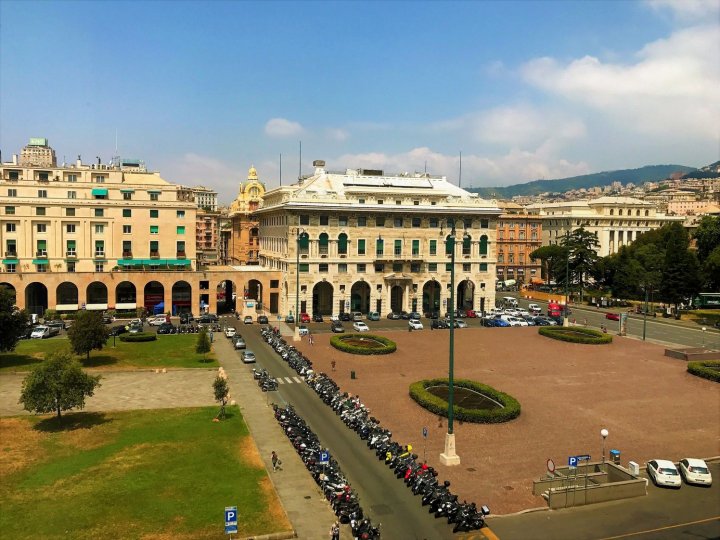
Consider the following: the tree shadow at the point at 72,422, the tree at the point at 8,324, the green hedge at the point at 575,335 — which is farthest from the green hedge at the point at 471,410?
the tree at the point at 8,324

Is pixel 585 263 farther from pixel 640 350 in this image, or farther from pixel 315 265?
pixel 315 265

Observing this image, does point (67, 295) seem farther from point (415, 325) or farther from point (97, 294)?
point (415, 325)

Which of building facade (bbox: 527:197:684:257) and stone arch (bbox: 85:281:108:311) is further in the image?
building facade (bbox: 527:197:684:257)

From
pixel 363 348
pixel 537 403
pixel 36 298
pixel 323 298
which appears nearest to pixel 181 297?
pixel 36 298

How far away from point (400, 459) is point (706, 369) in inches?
1496

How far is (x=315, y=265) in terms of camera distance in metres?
89.2

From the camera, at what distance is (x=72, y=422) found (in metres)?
41.0

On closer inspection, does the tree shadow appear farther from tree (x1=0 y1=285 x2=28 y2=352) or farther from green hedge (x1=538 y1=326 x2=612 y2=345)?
green hedge (x1=538 y1=326 x2=612 y2=345)

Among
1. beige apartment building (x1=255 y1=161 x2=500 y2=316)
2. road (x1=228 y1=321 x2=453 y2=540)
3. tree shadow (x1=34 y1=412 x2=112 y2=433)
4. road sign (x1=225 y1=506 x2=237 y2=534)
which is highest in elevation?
beige apartment building (x1=255 y1=161 x2=500 y2=316)

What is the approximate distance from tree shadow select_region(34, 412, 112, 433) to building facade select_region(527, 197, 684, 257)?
414ft

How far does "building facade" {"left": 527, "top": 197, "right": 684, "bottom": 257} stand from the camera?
5842 inches

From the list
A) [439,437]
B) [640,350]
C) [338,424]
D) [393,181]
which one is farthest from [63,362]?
[393,181]

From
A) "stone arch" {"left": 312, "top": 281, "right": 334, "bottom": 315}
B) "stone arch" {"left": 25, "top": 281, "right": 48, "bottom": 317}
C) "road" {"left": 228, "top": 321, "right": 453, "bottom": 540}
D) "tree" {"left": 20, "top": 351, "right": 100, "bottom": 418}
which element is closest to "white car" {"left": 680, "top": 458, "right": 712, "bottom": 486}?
"road" {"left": 228, "top": 321, "right": 453, "bottom": 540}

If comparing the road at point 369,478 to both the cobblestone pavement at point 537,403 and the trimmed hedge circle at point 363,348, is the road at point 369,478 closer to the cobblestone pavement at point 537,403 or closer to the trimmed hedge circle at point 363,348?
the cobblestone pavement at point 537,403
